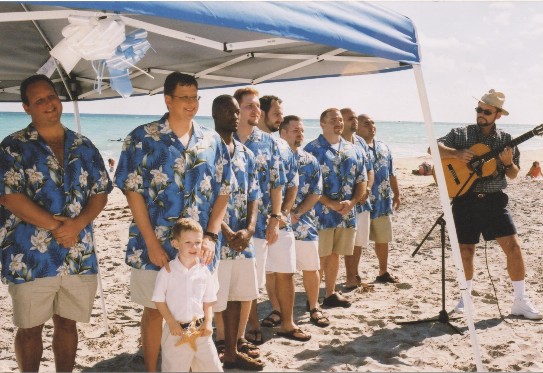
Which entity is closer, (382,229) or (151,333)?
(151,333)

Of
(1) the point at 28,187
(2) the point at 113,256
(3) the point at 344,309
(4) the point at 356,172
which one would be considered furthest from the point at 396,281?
(1) the point at 28,187

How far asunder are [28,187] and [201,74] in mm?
2452

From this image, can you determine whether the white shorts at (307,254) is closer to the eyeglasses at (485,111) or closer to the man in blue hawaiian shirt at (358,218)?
the man in blue hawaiian shirt at (358,218)

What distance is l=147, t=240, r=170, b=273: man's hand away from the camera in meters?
2.93

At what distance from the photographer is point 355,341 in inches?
173

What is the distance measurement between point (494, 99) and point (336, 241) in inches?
78.8

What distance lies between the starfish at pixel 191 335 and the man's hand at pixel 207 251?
0.33 meters

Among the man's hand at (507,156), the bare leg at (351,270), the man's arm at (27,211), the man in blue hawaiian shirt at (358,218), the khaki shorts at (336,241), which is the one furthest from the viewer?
the bare leg at (351,270)

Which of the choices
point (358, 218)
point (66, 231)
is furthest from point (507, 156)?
point (66, 231)

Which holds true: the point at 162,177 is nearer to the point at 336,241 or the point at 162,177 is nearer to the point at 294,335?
the point at 294,335

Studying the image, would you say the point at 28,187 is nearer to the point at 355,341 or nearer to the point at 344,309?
the point at 355,341

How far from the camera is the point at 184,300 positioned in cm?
286

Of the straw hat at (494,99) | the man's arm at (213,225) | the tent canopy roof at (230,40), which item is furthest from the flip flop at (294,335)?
the straw hat at (494,99)

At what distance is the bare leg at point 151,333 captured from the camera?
309 cm
